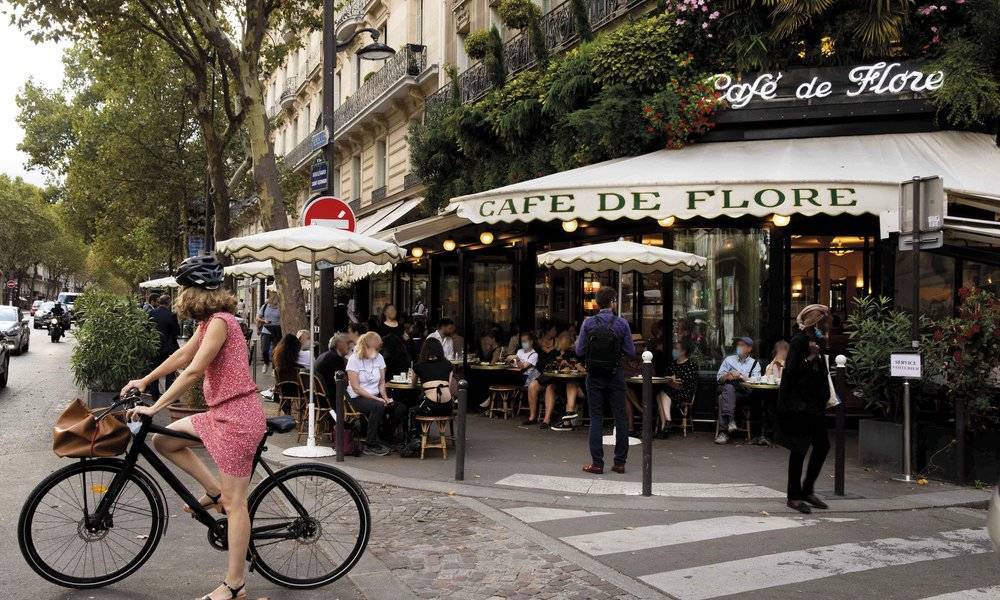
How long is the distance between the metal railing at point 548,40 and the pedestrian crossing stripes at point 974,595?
11107 millimetres

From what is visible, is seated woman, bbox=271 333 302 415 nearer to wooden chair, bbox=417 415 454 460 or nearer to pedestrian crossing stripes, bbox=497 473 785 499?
wooden chair, bbox=417 415 454 460

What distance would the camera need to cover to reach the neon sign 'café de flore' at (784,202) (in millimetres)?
10203

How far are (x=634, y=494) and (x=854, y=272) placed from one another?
21.8ft

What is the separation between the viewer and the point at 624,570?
206 inches

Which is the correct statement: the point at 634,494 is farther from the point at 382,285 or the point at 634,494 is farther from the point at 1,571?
the point at 382,285

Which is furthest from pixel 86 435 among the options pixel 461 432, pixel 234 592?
pixel 461 432

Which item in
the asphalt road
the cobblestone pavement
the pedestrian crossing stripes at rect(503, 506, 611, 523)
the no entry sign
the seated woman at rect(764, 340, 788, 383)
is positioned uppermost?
the no entry sign

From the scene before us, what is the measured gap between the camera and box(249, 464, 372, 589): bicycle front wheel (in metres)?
4.62

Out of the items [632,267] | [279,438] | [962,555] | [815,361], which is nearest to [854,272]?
[632,267]

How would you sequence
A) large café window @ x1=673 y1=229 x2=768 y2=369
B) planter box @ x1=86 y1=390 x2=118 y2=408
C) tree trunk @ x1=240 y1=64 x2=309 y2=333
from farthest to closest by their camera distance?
tree trunk @ x1=240 y1=64 x2=309 y2=333, large café window @ x1=673 y1=229 x2=768 y2=369, planter box @ x1=86 y1=390 x2=118 y2=408

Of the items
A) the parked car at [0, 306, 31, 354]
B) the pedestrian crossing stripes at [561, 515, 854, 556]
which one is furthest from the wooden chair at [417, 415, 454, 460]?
the parked car at [0, 306, 31, 354]

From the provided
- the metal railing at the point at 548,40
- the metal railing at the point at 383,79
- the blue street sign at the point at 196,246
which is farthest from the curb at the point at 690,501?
the blue street sign at the point at 196,246

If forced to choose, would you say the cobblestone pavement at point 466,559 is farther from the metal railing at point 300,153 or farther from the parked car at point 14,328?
the metal railing at point 300,153

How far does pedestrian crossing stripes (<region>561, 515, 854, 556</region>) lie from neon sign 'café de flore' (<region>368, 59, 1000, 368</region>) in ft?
14.4
